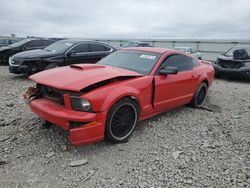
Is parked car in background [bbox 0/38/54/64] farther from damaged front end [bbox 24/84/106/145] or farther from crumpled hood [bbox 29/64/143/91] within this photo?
damaged front end [bbox 24/84/106/145]

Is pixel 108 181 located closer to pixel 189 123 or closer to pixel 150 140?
pixel 150 140

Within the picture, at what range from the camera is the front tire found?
3.34 metres

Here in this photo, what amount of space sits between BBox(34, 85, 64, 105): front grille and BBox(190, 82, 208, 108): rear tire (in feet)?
10.7

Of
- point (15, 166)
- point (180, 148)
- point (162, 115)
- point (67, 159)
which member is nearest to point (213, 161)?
point (180, 148)

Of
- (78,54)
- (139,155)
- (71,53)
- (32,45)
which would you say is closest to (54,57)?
(71,53)

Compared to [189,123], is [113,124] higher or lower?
higher

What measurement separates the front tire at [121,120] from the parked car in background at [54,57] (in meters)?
4.83

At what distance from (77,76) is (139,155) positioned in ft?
4.74

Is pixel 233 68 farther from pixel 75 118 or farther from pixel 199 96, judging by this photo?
pixel 75 118

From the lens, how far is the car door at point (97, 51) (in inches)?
340

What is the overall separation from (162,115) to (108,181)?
2397mm

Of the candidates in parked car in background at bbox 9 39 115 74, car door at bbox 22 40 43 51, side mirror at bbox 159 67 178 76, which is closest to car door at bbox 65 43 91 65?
parked car in background at bbox 9 39 115 74

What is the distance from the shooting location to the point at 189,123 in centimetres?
465

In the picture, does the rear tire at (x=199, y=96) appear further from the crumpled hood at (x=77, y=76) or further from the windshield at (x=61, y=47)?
the windshield at (x=61, y=47)
